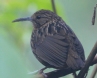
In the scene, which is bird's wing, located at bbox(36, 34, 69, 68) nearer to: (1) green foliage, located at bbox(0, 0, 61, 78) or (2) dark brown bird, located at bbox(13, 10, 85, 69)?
(2) dark brown bird, located at bbox(13, 10, 85, 69)

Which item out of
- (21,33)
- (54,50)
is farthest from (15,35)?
(54,50)

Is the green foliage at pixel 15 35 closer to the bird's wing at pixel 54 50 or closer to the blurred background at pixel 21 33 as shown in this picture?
the blurred background at pixel 21 33

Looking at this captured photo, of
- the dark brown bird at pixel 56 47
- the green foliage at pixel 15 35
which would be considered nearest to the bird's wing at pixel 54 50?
the dark brown bird at pixel 56 47

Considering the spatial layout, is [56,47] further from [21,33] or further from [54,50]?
[21,33]

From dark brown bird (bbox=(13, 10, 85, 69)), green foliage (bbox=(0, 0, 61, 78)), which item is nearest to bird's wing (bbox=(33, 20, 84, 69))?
dark brown bird (bbox=(13, 10, 85, 69))

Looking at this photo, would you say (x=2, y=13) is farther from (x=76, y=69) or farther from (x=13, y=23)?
(x=76, y=69)

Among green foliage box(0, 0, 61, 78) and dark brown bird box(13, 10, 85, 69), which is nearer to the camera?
green foliage box(0, 0, 61, 78)
